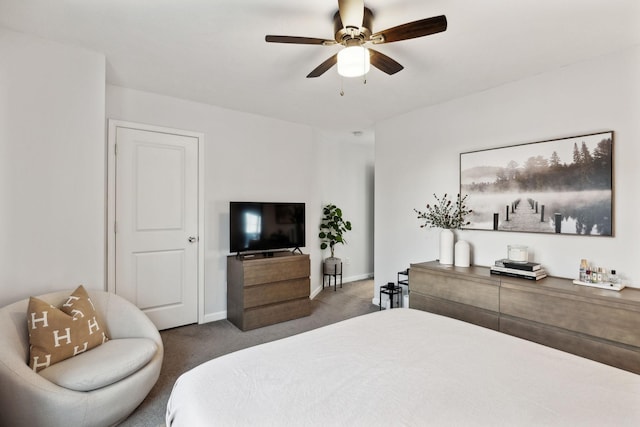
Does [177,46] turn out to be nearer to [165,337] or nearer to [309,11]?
[309,11]

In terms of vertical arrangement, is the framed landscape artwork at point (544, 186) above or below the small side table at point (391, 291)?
above

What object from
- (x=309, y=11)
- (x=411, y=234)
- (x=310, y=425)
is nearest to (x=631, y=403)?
(x=310, y=425)

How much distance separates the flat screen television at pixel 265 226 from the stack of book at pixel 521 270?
2.21 meters

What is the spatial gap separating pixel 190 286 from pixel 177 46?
7.98 ft

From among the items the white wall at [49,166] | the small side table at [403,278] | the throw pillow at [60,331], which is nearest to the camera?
the throw pillow at [60,331]

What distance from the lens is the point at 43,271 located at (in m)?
2.21

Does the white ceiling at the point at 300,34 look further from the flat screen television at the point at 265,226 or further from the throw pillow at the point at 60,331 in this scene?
the throw pillow at the point at 60,331

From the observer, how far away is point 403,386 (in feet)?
3.89

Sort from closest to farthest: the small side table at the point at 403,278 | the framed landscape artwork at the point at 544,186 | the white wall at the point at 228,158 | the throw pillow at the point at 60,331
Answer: the throw pillow at the point at 60,331 < the framed landscape artwork at the point at 544,186 < the white wall at the point at 228,158 < the small side table at the point at 403,278

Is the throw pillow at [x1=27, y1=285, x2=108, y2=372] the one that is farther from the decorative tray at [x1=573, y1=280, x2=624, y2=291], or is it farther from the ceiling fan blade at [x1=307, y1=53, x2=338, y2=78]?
the decorative tray at [x1=573, y1=280, x2=624, y2=291]

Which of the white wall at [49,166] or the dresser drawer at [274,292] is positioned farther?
the dresser drawer at [274,292]

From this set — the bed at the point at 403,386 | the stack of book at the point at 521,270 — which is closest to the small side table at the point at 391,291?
the stack of book at the point at 521,270

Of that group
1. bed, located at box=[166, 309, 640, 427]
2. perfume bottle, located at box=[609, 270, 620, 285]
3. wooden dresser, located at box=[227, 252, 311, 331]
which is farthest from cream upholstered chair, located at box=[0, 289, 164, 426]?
perfume bottle, located at box=[609, 270, 620, 285]

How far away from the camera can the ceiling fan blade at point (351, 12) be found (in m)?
1.59
